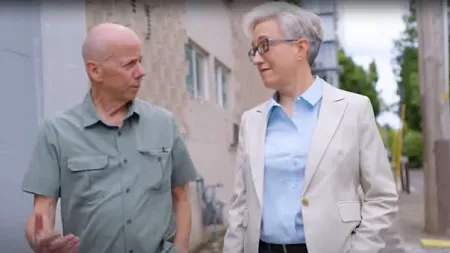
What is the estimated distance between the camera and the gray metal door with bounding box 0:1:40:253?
2748 mm

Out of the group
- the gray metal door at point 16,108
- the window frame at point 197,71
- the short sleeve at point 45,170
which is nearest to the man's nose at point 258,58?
the short sleeve at point 45,170

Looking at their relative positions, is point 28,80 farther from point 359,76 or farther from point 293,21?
point 359,76

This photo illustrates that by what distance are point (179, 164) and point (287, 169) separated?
0.39 metres

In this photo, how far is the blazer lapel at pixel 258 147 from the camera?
6.56ft

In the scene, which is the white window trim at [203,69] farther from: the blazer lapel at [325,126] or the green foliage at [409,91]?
the green foliage at [409,91]

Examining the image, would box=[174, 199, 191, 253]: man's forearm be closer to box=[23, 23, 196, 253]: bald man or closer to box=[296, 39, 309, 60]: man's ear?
box=[23, 23, 196, 253]: bald man

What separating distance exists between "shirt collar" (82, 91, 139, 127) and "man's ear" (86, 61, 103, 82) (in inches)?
3.3

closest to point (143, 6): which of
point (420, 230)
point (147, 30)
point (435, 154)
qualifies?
point (147, 30)

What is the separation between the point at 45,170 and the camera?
1896 millimetres

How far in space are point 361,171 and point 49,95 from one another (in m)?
1.73

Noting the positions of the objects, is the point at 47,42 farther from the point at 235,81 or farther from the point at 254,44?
the point at 235,81

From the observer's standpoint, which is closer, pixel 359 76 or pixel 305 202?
pixel 305 202

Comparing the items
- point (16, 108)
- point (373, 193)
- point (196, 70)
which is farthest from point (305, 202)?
point (196, 70)

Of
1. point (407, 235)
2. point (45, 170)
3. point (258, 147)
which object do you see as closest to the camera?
point (45, 170)
